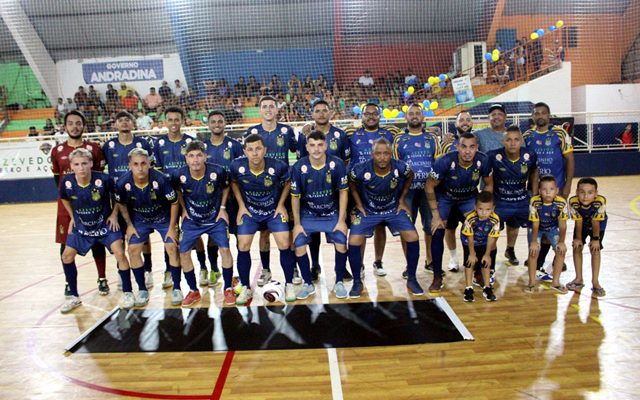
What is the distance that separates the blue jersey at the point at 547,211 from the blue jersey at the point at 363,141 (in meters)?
1.66

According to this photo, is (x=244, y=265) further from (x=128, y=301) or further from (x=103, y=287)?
(x=103, y=287)

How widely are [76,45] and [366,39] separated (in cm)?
1216

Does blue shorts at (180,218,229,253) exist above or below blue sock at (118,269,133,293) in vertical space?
above

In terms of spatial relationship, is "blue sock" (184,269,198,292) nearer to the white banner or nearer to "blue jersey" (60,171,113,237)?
"blue jersey" (60,171,113,237)

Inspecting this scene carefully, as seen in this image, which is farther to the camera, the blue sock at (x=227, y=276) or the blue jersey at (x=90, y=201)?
the blue sock at (x=227, y=276)

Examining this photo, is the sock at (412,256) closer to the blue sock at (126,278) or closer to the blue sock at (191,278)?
the blue sock at (191,278)

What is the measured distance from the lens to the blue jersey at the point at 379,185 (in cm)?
467

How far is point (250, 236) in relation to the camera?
4.77m

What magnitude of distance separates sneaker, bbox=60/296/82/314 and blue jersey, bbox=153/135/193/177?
1.65 metres

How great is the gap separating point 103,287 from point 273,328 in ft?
7.89

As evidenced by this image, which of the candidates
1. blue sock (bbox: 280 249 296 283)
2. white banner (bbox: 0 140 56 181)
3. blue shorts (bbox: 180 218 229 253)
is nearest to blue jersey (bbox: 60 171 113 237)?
blue shorts (bbox: 180 218 229 253)

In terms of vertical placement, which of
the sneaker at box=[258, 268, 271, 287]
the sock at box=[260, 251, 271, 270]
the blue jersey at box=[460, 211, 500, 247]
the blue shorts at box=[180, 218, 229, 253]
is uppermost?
the blue shorts at box=[180, 218, 229, 253]

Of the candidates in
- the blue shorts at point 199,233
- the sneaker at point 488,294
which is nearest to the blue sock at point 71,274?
the blue shorts at point 199,233

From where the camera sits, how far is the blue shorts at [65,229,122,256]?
468 centimetres
